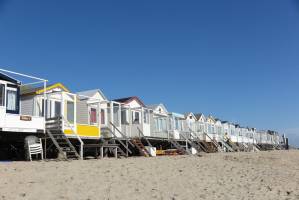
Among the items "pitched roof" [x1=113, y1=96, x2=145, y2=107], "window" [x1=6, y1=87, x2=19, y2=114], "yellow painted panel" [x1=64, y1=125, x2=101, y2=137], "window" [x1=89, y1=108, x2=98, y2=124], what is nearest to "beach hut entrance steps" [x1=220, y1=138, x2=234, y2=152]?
"pitched roof" [x1=113, y1=96, x2=145, y2=107]

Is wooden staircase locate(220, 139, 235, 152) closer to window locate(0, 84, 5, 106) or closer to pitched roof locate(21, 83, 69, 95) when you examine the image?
pitched roof locate(21, 83, 69, 95)

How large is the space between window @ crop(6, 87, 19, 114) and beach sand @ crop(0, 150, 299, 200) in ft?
18.6

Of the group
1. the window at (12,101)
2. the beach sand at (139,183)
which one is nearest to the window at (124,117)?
the window at (12,101)

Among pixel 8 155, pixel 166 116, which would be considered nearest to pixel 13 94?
pixel 8 155

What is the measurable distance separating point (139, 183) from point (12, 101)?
9.74 metres

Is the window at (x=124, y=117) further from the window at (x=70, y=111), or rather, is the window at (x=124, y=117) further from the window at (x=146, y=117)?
the window at (x=70, y=111)

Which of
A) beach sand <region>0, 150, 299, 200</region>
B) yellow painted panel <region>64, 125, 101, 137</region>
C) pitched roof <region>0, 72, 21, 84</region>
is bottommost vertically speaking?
beach sand <region>0, 150, 299, 200</region>

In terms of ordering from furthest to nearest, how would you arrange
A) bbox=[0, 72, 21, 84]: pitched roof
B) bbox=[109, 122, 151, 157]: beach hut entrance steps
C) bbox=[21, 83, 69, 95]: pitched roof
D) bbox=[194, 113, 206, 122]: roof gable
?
bbox=[194, 113, 206, 122]: roof gable → bbox=[109, 122, 151, 157]: beach hut entrance steps → bbox=[21, 83, 69, 95]: pitched roof → bbox=[0, 72, 21, 84]: pitched roof

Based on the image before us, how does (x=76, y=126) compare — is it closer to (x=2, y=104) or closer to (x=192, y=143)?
(x=2, y=104)

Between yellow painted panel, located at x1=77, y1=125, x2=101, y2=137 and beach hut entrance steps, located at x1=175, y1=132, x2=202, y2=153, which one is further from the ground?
yellow painted panel, located at x1=77, y1=125, x2=101, y2=137

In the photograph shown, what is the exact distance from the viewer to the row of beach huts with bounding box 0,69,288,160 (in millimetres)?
17000

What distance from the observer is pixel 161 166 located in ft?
47.1

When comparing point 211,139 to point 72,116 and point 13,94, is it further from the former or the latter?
point 13,94

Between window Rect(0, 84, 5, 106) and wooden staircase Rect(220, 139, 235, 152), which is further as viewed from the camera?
wooden staircase Rect(220, 139, 235, 152)
